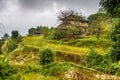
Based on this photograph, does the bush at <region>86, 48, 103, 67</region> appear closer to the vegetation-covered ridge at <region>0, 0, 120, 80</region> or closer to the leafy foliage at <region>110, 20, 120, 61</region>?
the vegetation-covered ridge at <region>0, 0, 120, 80</region>

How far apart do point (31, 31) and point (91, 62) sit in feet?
268

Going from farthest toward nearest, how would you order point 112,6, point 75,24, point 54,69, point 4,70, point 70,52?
1. point 75,24
2. point 70,52
3. point 54,69
4. point 4,70
5. point 112,6

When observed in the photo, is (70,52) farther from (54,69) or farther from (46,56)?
(54,69)

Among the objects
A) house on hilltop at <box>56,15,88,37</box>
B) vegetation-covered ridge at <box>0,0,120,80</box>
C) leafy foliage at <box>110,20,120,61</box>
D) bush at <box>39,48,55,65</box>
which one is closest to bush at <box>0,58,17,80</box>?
vegetation-covered ridge at <box>0,0,120,80</box>

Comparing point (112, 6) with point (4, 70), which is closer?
point (112, 6)

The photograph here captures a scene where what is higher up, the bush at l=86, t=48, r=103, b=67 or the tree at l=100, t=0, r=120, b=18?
the tree at l=100, t=0, r=120, b=18

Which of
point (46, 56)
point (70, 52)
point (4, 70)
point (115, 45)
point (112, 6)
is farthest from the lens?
point (70, 52)

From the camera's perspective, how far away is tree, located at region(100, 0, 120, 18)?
2325 cm

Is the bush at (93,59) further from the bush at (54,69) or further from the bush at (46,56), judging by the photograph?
the bush at (54,69)

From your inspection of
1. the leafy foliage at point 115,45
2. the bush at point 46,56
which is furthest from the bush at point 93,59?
the leafy foliage at point 115,45

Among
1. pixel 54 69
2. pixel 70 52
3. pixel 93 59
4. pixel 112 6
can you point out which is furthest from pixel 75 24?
pixel 112 6

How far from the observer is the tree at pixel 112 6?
23250mm

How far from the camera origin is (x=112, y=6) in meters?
23.5

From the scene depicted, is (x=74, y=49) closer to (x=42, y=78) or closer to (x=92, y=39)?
(x=92, y=39)
